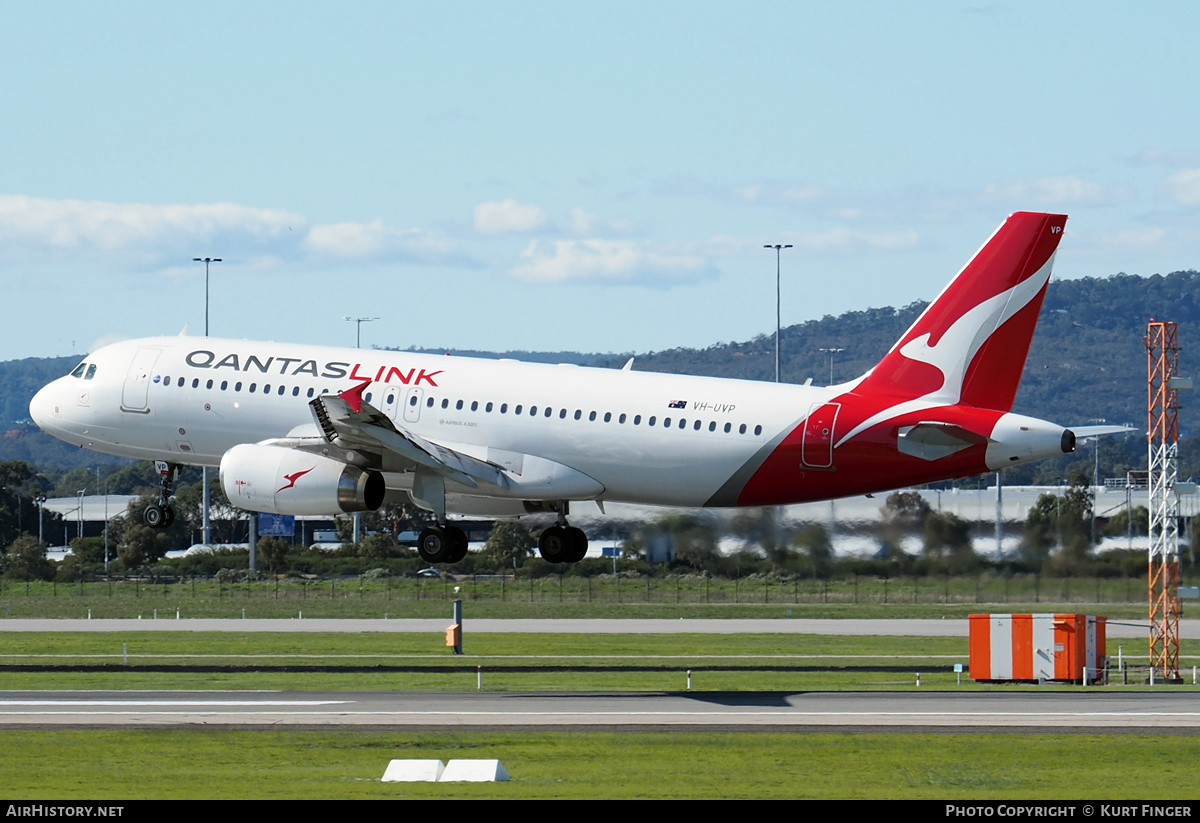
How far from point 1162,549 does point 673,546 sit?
17.0 metres

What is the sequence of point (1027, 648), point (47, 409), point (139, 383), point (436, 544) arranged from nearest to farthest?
point (436, 544) < point (139, 383) < point (47, 409) < point (1027, 648)

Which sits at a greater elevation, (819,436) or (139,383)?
(139,383)

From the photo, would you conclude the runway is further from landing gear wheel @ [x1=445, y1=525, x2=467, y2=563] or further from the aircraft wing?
the aircraft wing

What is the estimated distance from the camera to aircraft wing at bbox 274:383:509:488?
47281 millimetres

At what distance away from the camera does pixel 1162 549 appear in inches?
2378

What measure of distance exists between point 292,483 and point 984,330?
63.4ft

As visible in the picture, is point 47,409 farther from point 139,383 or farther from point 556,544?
point 556,544

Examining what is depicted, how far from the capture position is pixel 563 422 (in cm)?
4953

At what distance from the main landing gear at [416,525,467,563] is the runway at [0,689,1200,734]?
4.02 metres

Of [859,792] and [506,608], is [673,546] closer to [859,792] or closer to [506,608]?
[859,792]

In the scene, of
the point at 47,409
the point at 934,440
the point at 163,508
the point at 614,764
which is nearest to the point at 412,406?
the point at 163,508

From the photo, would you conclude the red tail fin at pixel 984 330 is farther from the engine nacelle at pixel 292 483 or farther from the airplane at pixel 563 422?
the engine nacelle at pixel 292 483
